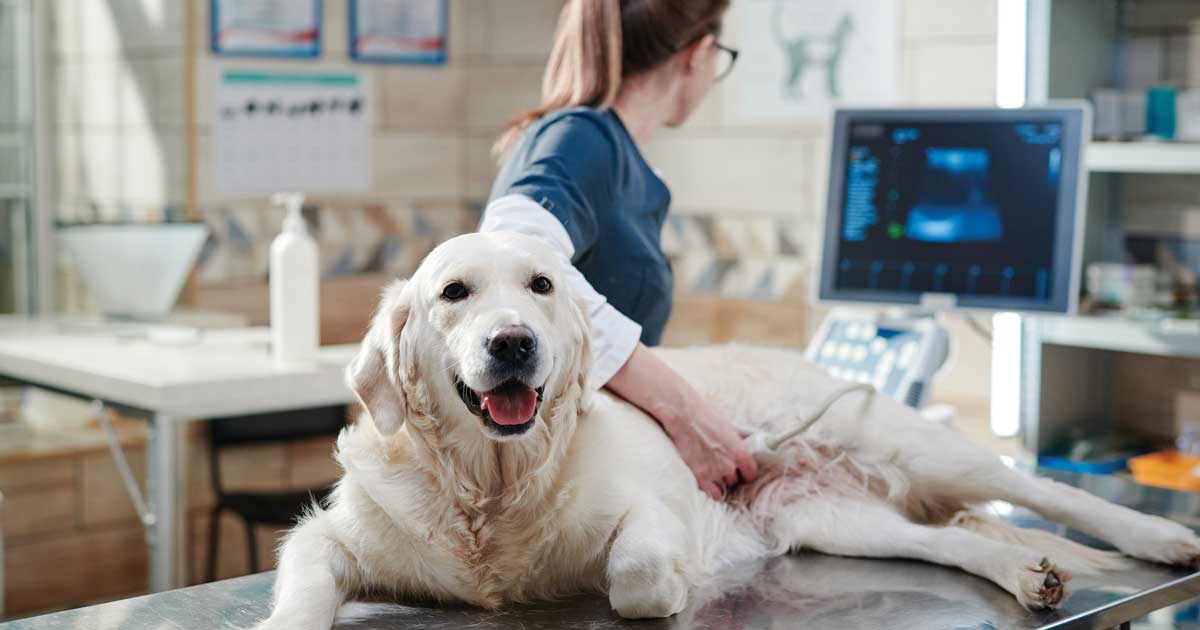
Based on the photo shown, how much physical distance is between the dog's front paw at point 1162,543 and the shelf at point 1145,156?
1684mm

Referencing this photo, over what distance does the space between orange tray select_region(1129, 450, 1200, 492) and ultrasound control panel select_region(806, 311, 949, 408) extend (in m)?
0.92

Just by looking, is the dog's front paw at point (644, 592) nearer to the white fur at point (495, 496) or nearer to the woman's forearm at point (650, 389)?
the white fur at point (495, 496)

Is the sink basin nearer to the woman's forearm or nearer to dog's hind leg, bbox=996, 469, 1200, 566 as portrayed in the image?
the woman's forearm

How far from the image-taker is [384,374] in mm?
1347

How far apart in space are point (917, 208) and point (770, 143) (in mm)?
1673

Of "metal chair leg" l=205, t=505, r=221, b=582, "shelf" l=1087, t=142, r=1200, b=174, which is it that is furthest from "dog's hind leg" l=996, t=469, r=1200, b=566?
"metal chair leg" l=205, t=505, r=221, b=582

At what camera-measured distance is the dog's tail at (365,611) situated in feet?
4.36

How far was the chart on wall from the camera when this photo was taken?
12.8 ft

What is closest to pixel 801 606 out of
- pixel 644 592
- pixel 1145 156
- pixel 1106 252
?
pixel 644 592

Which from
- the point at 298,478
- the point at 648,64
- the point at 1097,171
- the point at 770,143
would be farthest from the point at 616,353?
the point at 298,478

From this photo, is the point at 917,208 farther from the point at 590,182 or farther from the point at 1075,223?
the point at 590,182

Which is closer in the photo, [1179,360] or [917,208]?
[917,208]

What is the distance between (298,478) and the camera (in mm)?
4641

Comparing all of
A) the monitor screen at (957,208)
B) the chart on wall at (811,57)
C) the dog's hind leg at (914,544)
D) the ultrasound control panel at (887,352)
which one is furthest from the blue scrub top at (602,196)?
the chart on wall at (811,57)
